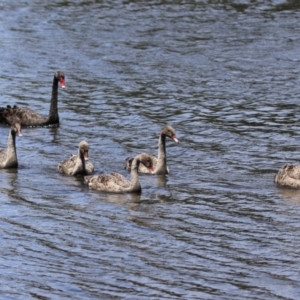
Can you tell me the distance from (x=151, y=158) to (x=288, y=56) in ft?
34.9

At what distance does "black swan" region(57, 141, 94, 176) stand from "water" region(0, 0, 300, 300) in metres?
0.34

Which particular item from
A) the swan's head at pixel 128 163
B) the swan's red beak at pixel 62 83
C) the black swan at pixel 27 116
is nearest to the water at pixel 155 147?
the black swan at pixel 27 116

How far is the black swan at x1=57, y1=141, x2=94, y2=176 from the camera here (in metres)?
14.1

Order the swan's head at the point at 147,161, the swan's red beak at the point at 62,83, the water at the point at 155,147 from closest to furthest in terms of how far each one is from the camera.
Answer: the water at the point at 155,147 < the swan's head at the point at 147,161 < the swan's red beak at the point at 62,83

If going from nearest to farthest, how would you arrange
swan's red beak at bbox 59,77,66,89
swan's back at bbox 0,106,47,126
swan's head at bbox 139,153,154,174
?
swan's head at bbox 139,153,154,174
swan's back at bbox 0,106,47,126
swan's red beak at bbox 59,77,66,89

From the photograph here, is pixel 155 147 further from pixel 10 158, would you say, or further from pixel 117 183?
pixel 117 183

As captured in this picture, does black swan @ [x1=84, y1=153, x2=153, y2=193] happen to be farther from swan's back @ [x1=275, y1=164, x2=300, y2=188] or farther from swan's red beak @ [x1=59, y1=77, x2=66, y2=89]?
swan's red beak @ [x1=59, y1=77, x2=66, y2=89]

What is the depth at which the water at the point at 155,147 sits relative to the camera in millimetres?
10023

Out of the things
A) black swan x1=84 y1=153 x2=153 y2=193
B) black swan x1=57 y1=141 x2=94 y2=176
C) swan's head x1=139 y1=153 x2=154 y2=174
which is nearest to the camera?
black swan x1=84 y1=153 x2=153 y2=193

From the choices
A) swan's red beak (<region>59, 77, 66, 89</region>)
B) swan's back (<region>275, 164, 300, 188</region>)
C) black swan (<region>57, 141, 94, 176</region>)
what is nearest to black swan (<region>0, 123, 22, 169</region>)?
black swan (<region>57, 141, 94, 176</region>)

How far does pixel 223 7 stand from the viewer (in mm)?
30062

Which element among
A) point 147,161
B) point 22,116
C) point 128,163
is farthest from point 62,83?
point 147,161

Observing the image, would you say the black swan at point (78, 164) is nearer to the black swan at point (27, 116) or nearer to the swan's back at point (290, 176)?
the swan's back at point (290, 176)

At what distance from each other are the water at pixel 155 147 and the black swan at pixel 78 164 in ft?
1.10
